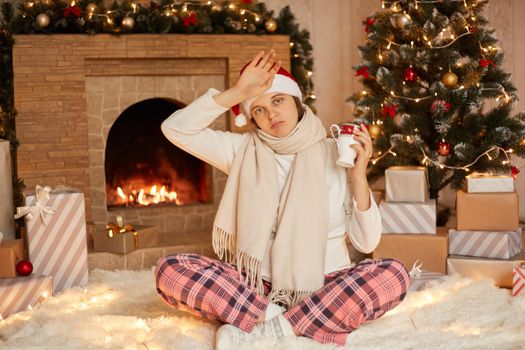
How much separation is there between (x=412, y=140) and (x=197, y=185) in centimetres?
158

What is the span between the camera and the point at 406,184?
326cm

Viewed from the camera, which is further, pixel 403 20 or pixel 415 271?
pixel 403 20

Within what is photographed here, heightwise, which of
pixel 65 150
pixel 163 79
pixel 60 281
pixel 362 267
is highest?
pixel 163 79

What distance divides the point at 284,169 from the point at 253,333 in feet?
1.86

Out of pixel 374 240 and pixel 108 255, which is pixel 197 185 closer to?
pixel 108 255

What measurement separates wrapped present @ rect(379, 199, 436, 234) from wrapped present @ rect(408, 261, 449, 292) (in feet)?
0.65

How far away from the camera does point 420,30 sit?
353cm

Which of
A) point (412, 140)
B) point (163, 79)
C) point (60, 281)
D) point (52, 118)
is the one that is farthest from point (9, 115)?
point (412, 140)

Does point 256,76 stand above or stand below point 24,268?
above

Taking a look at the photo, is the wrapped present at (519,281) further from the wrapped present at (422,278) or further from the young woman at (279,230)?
the young woman at (279,230)

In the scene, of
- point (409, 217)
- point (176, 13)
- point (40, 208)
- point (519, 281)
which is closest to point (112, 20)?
point (176, 13)

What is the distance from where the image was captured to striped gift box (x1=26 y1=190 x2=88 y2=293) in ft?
9.99

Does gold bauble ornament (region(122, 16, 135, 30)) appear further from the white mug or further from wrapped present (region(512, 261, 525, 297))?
wrapped present (region(512, 261, 525, 297))

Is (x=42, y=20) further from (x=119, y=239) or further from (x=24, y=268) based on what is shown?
(x=24, y=268)
